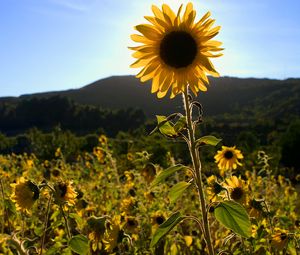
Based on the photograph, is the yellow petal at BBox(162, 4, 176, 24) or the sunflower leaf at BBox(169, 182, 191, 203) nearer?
the sunflower leaf at BBox(169, 182, 191, 203)

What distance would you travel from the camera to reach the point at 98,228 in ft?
11.4

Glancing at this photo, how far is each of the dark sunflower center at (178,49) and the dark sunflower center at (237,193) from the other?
183 centimetres

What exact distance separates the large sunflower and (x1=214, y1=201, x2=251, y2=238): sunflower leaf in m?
0.66

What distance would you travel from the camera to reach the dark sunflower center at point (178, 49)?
2494 mm

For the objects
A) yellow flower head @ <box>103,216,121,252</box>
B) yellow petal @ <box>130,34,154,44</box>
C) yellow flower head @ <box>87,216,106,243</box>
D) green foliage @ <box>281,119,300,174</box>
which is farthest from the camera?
green foliage @ <box>281,119,300,174</box>

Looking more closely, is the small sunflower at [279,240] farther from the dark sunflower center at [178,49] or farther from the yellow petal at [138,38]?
the yellow petal at [138,38]

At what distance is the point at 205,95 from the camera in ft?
482

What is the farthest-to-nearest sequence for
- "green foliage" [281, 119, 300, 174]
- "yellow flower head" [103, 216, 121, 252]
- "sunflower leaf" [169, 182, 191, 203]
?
"green foliage" [281, 119, 300, 174], "yellow flower head" [103, 216, 121, 252], "sunflower leaf" [169, 182, 191, 203]

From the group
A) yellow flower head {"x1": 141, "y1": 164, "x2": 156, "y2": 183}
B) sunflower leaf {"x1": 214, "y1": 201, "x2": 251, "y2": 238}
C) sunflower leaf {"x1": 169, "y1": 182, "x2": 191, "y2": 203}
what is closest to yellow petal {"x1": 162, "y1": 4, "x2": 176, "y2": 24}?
sunflower leaf {"x1": 169, "y1": 182, "x2": 191, "y2": 203}

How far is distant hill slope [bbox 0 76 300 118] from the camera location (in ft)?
451

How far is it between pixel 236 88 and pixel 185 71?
530 feet

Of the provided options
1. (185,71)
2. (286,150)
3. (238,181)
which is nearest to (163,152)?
(238,181)

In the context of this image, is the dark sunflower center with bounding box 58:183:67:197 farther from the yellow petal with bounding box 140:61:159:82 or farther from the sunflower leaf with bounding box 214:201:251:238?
the sunflower leaf with bounding box 214:201:251:238

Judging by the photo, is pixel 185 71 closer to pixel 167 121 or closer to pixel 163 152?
pixel 167 121
